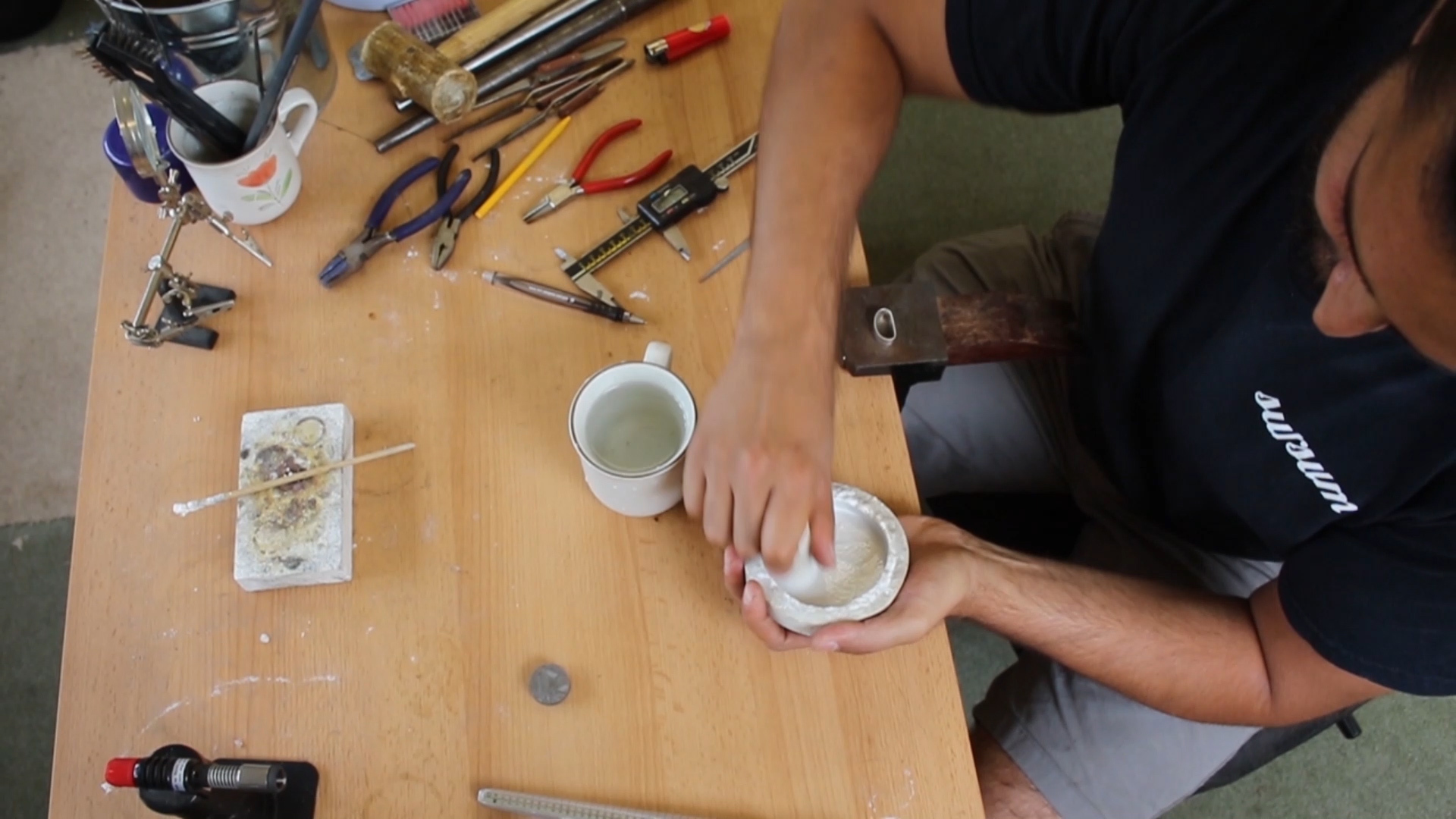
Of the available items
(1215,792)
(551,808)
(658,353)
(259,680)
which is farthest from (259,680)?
(1215,792)

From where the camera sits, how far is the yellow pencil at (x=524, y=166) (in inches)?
32.8

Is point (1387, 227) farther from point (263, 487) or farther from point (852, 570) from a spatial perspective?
point (263, 487)

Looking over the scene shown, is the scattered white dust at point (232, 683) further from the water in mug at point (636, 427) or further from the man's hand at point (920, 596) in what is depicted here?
the man's hand at point (920, 596)

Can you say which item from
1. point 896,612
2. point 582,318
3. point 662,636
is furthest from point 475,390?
point 896,612

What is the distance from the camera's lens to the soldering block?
69 centimetres

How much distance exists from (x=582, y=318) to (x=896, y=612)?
36cm

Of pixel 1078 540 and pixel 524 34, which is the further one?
pixel 1078 540

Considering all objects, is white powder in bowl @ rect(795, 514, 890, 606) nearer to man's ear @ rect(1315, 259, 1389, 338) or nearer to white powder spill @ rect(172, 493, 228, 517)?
man's ear @ rect(1315, 259, 1389, 338)

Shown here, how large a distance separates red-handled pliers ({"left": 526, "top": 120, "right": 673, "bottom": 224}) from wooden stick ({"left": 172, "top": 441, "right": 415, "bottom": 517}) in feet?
0.86

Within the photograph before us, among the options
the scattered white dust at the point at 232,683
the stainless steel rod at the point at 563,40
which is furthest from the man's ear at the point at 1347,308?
the scattered white dust at the point at 232,683

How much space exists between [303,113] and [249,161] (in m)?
0.10

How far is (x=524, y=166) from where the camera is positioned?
85 centimetres

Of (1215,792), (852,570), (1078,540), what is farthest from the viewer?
(1215,792)

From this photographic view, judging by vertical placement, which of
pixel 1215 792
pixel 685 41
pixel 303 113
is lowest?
pixel 1215 792
